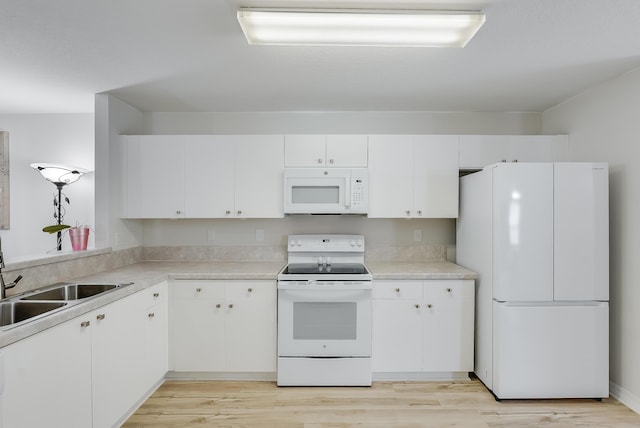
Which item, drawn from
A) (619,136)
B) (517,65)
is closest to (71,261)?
(517,65)

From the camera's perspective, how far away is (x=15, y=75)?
8.06ft

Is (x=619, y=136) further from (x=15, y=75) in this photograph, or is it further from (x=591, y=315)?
(x=15, y=75)

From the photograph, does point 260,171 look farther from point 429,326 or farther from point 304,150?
point 429,326

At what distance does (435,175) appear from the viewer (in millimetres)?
2990

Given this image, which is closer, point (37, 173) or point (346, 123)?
point (346, 123)

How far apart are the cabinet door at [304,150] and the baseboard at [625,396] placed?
2.76 meters

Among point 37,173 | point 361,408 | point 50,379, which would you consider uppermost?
point 37,173

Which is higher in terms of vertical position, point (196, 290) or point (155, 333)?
point (196, 290)

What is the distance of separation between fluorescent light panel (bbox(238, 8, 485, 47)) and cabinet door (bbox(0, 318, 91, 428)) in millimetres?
1711

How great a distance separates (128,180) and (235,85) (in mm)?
1284

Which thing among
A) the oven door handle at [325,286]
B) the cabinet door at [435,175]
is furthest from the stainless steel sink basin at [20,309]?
the cabinet door at [435,175]

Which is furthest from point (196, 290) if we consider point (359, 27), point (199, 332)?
point (359, 27)

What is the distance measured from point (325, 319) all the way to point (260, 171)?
1.36 meters

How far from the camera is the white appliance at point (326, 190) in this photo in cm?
293
